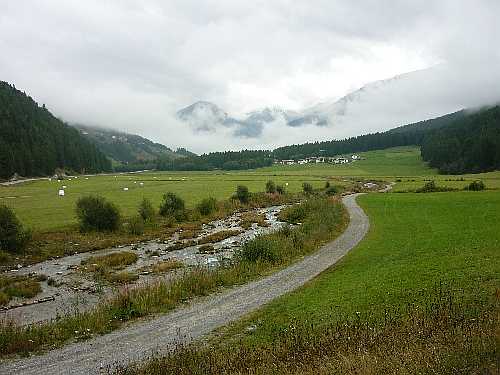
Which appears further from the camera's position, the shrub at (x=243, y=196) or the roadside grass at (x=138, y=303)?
the shrub at (x=243, y=196)

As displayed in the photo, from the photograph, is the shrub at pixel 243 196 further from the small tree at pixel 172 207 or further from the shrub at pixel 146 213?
the shrub at pixel 146 213

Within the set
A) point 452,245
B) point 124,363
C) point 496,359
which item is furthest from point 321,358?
point 452,245

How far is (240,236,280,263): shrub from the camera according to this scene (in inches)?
1358

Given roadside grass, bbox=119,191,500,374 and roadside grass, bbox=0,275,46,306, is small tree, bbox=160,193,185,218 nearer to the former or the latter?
roadside grass, bbox=0,275,46,306

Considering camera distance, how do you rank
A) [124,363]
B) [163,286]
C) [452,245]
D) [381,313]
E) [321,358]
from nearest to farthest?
[321,358] < [124,363] < [381,313] < [163,286] < [452,245]

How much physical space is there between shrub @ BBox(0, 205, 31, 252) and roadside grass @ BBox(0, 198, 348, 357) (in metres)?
20.0

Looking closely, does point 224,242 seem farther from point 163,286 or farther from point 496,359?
point 496,359

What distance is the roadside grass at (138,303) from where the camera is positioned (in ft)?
64.8

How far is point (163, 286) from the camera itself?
87.9 ft

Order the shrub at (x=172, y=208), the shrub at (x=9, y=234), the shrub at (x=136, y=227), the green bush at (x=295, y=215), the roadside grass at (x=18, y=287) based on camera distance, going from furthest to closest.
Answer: the shrub at (x=172, y=208) → the green bush at (x=295, y=215) → the shrub at (x=136, y=227) → the shrub at (x=9, y=234) → the roadside grass at (x=18, y=287)

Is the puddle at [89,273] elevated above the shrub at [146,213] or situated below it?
below

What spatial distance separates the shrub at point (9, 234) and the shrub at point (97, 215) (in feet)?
33.1

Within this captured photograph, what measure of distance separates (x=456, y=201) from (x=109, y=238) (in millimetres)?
49492

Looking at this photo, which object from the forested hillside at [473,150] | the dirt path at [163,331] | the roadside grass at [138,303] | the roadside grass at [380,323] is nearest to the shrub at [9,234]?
the roadside grass at [138,303]
